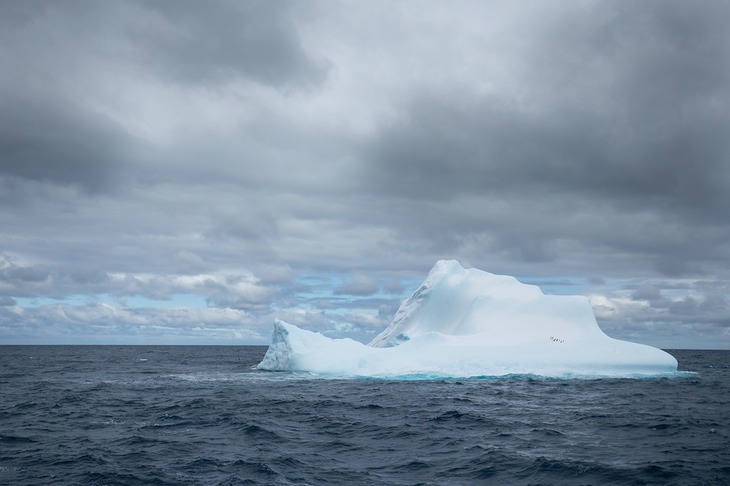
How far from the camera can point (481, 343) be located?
3797 centimetres

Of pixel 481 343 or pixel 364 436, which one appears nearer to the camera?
pixel 364 436

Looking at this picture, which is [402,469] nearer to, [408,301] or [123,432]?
[123,432]

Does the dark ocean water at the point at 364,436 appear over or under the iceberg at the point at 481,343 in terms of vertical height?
under

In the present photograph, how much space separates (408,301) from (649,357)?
61.1 feet

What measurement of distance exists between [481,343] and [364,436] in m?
22.1

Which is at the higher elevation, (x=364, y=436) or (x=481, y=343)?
(x=481, y=343)

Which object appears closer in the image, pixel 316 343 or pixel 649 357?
pixel 649 357

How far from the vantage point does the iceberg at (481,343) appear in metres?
35.7

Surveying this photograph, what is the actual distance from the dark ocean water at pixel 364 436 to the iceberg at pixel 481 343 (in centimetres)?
600

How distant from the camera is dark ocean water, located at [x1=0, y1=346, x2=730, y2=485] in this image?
1276 centimetres

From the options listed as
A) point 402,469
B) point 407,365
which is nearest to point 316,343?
point 407,365

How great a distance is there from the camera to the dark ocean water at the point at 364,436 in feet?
41.9

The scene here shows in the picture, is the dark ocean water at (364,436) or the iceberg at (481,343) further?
the iceberg at (481,343)

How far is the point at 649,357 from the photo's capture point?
121 feet
